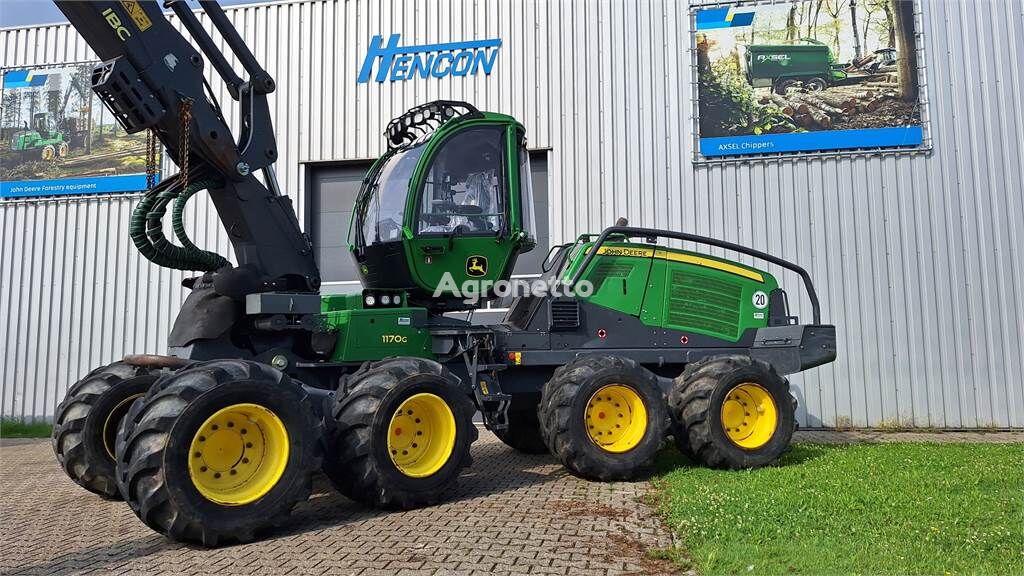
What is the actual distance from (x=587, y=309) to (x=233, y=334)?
3.58m

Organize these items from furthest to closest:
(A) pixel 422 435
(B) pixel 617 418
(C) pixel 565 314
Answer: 1. (C) pixel 565 314
2. (B) pixel 617 418
3. (A) pixel 422 435

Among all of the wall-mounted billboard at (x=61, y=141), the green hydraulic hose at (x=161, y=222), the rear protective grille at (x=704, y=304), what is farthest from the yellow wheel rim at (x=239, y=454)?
the wall-mounted billboard at (x=61, y=141)

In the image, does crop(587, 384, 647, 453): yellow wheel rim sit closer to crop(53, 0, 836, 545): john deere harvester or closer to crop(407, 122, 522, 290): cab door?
crop(53, 0, 836, 545): john deere harvester

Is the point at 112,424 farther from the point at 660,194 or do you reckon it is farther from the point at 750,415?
the point at 660,194

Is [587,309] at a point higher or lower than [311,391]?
higher

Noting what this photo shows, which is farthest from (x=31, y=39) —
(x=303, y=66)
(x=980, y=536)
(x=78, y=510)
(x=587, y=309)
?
(x=980, y=536)

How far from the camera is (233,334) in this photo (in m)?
6.66

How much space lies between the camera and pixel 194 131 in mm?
6160

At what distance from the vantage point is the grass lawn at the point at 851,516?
399 centimetres

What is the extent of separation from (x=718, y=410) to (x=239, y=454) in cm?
441

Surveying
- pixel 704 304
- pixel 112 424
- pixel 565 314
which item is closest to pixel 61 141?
pixel 112 424

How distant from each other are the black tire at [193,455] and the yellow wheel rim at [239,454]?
4cm

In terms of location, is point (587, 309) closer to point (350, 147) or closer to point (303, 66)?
point (350, 147)

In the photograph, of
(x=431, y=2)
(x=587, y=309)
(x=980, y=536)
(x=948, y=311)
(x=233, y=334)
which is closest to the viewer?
(x=980, y=536)
